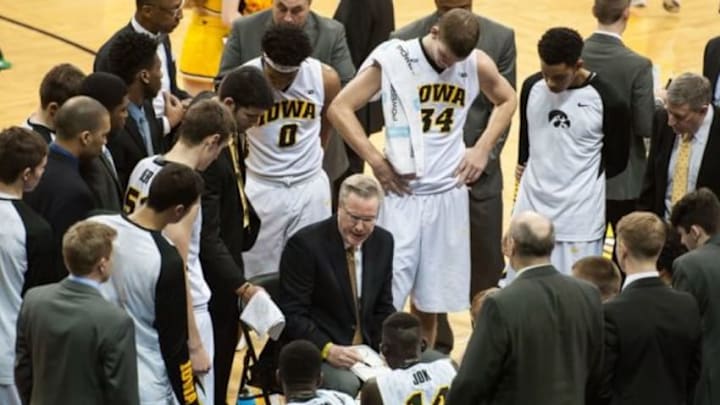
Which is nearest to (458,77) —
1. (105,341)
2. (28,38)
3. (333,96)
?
(333,96)

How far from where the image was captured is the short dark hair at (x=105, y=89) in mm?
6711

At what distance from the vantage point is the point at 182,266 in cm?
592

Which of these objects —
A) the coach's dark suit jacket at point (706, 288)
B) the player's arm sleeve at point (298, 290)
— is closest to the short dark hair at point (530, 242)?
the coach's dark suit jacket at point (706, 288)

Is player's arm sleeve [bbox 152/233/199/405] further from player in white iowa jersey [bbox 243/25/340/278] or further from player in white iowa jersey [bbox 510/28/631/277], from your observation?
player in white iowa jersey [bbox 510/28/631/277]

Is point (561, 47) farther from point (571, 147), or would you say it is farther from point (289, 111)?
point (289, 111)

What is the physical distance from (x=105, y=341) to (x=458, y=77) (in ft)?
8.79

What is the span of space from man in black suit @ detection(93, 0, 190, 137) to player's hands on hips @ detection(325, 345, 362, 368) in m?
1.39

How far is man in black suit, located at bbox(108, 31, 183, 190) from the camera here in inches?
279

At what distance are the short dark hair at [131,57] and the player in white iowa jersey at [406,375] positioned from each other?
1.83 meters

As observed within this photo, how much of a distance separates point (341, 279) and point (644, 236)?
1.62 meters

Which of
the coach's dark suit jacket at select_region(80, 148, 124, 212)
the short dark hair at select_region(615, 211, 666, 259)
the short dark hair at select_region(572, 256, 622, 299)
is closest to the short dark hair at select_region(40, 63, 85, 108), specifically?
the coach's dark suit jacket at select_region(80, 148, 124, 212)

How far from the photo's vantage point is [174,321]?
19.5 ft

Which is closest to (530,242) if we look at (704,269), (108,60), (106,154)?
(704,269)

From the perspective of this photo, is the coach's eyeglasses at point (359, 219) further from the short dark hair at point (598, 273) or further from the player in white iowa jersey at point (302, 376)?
the player in white iowa jersey at point (302, 376)
